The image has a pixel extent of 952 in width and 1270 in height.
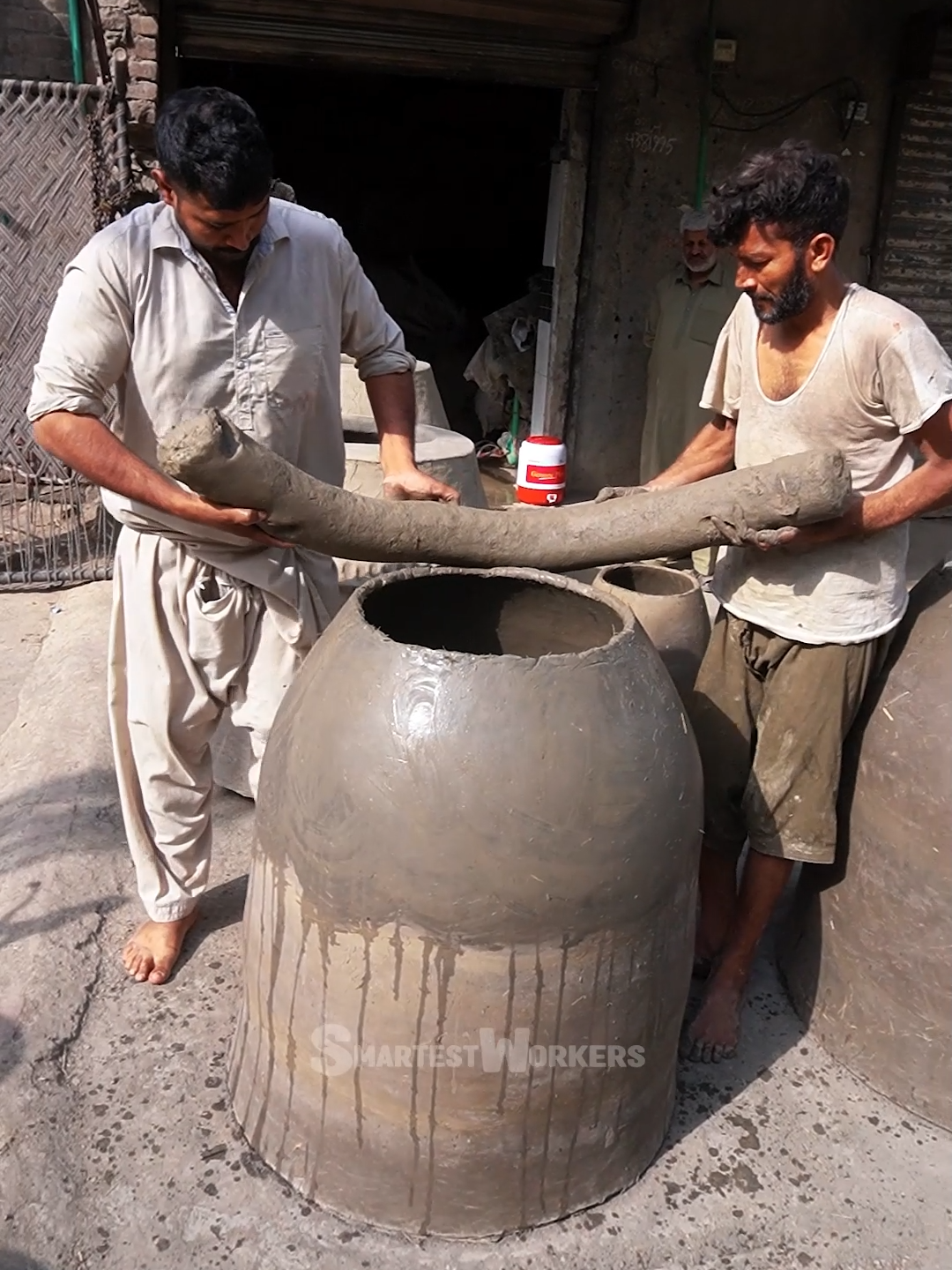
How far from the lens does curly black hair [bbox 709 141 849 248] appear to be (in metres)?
2.26

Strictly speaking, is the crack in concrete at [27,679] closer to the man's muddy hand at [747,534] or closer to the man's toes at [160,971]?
the man's toes at [160,971]

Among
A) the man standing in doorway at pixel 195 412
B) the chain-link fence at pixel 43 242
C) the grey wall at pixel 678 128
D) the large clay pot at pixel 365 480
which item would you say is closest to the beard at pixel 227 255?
the man standing in doorway at pixel 195 412

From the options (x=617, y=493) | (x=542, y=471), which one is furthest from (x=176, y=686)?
(x=542, y=471)

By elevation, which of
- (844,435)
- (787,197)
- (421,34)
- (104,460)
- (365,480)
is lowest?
(365,480)

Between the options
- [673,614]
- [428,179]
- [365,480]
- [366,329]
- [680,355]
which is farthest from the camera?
[428,179]

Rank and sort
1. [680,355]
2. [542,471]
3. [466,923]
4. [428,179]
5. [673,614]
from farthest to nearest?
[428,179] < [680,355] < [542,471] < [673,614] < [466,923]

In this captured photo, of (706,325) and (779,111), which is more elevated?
(779,111)

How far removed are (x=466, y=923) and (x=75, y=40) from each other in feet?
18.2

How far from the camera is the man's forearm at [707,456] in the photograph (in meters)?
2.82

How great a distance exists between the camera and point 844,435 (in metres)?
2.40

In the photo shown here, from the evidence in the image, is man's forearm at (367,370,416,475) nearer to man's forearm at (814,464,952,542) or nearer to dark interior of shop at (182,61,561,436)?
man's forearm at (814,464,952,542)

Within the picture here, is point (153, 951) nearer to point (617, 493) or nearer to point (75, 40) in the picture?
point (617, 493)

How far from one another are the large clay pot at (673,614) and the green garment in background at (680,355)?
306 cm

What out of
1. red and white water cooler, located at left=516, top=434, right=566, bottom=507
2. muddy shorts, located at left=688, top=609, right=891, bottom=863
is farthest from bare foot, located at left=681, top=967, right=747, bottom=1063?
red and white water cooler, located at left=516, top=434, right=566, bottom=507
